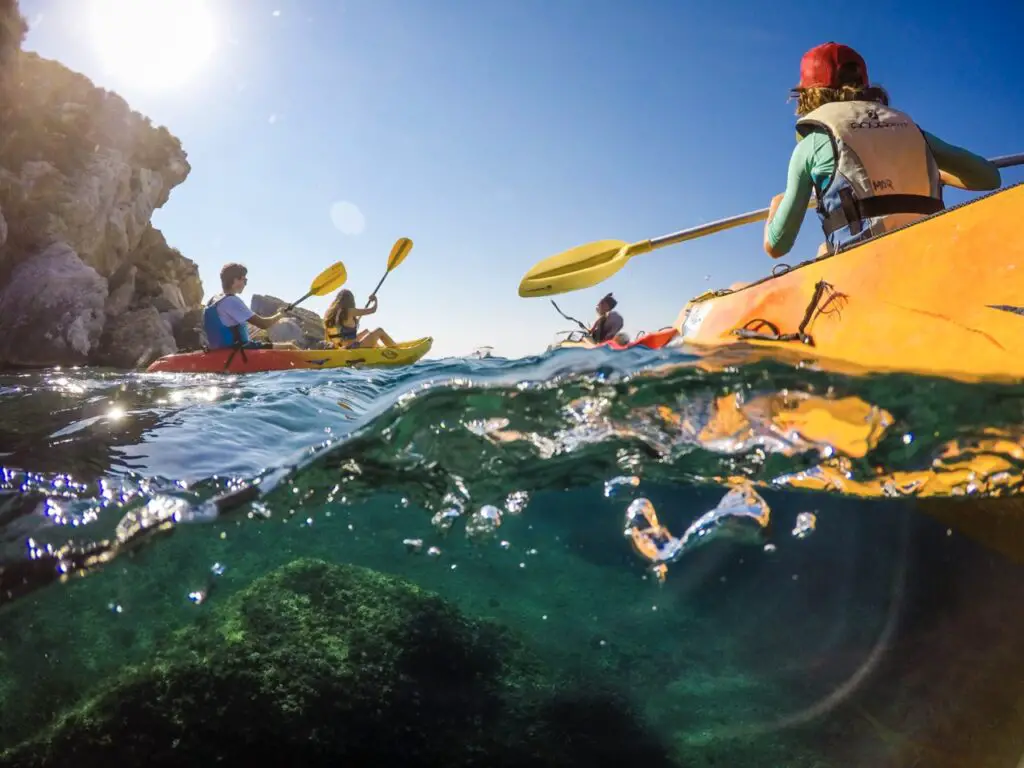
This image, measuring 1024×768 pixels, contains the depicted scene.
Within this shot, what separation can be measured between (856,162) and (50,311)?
3070 cm

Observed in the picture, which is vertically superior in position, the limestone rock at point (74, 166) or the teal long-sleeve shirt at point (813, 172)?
the limestone rock at point (74, 166)

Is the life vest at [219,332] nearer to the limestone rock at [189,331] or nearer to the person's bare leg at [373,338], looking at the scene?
the person's bare leg at [373,338]

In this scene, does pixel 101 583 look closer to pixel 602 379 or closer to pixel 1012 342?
pixel 602 379

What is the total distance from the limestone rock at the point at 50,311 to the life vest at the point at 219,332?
61.9 feet

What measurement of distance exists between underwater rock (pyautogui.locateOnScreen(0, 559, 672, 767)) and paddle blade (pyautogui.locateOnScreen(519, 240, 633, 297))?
3.35 meters

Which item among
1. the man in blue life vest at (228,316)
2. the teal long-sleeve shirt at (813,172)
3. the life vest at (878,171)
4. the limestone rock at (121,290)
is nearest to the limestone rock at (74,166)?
the limestone rock at (121,290)

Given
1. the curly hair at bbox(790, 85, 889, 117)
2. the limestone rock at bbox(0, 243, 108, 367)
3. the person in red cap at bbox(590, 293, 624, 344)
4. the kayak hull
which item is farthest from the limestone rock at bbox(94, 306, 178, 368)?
the curly hair at bbox(790, 85, 889, 117)

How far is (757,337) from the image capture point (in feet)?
11.7

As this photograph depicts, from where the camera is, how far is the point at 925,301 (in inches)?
108

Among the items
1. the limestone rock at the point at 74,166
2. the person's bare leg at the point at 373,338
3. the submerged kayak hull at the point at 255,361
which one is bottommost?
the submerged kayak hull at the point at 255,361

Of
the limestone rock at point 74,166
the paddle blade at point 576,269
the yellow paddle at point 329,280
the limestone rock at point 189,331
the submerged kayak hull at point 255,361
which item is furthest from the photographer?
the limestone rock at point 189,331

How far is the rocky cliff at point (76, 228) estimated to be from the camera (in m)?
24.6

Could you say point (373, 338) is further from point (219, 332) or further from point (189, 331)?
point (189, 331)

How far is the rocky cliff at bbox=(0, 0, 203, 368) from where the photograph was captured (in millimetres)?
24641
